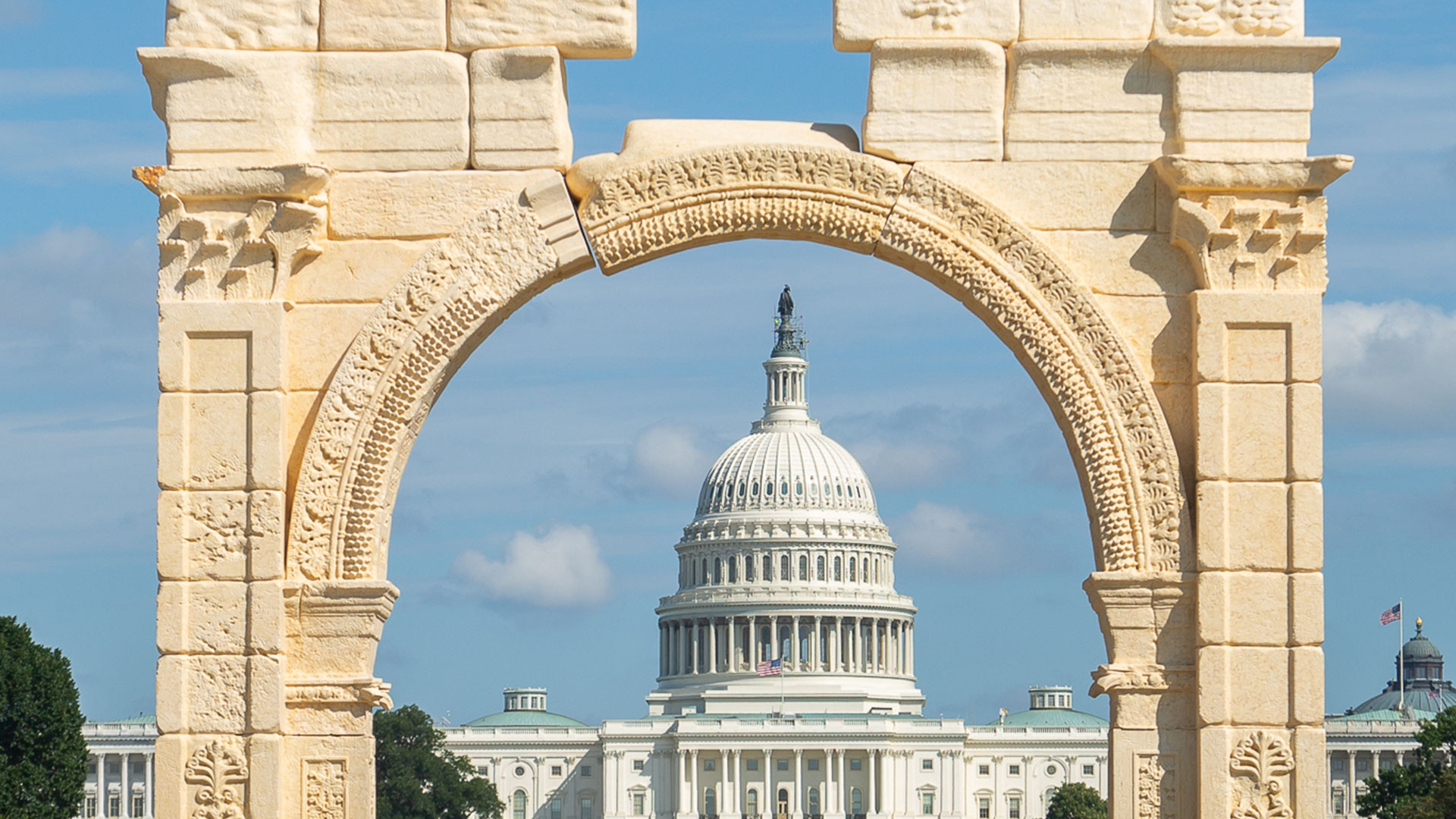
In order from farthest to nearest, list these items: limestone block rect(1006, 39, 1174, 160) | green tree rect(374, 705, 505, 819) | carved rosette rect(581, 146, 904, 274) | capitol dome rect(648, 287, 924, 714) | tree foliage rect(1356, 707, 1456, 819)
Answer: capitol dome rect(648, 287, 924, 714), green tree rect(374, 705, 505, 819), tree foliage rect(1356, 707, 1456, 819), carved rosette rect(581, 146, 904, 274), limestone block rect(1006, 39, 1174, 160)

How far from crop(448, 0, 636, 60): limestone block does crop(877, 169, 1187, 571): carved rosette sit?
1.79m

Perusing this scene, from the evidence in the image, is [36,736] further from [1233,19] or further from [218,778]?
[1233,19]

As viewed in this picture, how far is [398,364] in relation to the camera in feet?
45.7

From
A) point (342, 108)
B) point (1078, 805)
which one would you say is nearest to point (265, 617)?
point (342, 108)

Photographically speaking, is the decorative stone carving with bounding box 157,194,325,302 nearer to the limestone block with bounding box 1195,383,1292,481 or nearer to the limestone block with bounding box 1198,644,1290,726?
the limestone block with bounding box 1195,383,1292,481

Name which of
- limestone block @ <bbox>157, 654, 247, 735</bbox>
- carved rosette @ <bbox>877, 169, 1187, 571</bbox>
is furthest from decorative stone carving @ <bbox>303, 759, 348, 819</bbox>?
carved rosette @ <bbox>877, 169, 1187, 571</bbox>

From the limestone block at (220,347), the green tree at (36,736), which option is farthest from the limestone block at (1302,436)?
the green tree at (36,736)

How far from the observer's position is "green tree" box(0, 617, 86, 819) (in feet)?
112

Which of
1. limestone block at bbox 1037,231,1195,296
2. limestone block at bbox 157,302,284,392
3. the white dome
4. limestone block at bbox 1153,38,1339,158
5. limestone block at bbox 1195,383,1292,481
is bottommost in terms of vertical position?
limestone block at bbox 1195,383,1292,481

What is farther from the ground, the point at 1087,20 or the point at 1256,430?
the point at 1087,20

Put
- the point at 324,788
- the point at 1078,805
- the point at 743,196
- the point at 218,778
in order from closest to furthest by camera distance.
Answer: the point at 218,778 → the point at 324,788 → the point at 743,196 → the point at 1078,805

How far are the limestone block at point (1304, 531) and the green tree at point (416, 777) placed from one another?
192 ft

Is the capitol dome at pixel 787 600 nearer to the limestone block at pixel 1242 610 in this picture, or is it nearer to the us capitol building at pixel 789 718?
the us capitol building at pixel 789 718

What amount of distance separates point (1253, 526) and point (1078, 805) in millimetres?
73524
